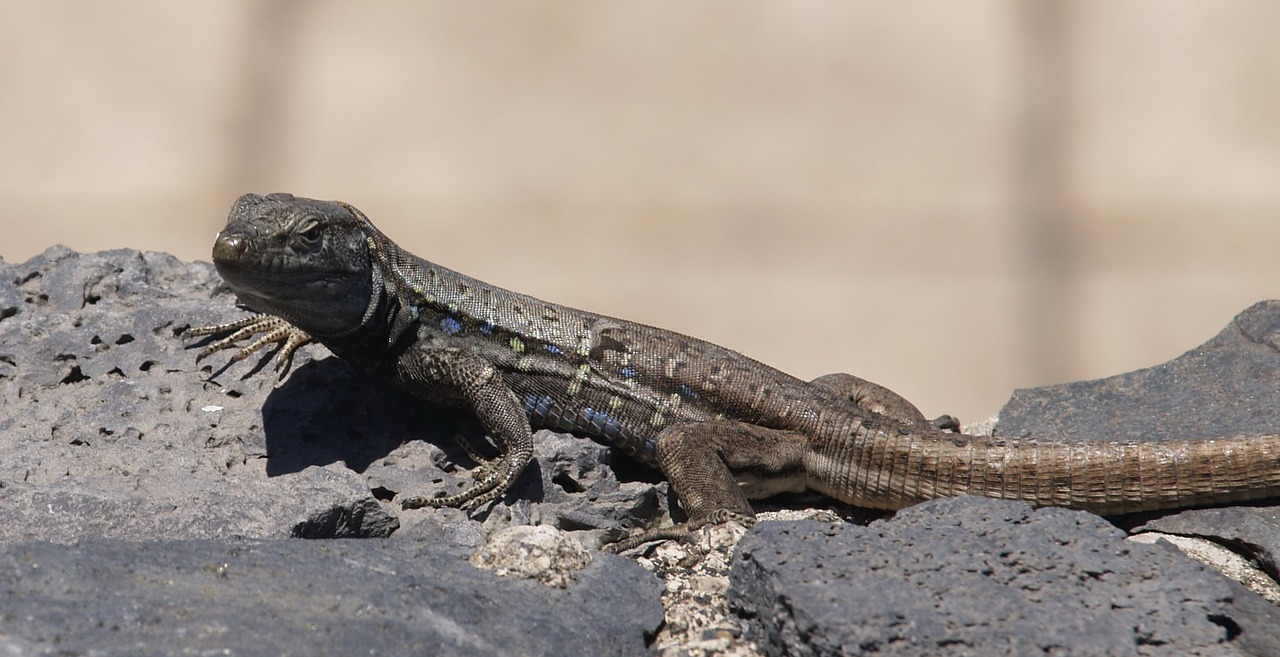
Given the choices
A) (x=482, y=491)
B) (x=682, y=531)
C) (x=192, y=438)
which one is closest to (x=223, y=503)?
(x=192, y=438)

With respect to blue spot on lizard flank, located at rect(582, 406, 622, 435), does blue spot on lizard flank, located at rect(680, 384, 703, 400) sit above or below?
above

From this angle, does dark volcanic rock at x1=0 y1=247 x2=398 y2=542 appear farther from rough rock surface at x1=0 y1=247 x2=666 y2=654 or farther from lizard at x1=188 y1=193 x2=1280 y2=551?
lizard at x1=188 y1=193 x2=1280 y2=551

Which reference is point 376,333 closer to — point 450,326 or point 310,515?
point 450,326

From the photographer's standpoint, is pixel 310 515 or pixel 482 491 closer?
pixel 310 515

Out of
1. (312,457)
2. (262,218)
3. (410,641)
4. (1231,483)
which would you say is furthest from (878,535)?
(262,218)

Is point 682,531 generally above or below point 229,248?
below

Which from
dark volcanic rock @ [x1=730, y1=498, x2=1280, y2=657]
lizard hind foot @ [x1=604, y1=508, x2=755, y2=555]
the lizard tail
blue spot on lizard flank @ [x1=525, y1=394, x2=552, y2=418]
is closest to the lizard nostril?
blue spot on lizard flank @ [x1=525, y1=394, x2=552, y2=418]

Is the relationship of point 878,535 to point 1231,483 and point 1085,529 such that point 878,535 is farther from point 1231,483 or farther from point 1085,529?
point 1231,483
